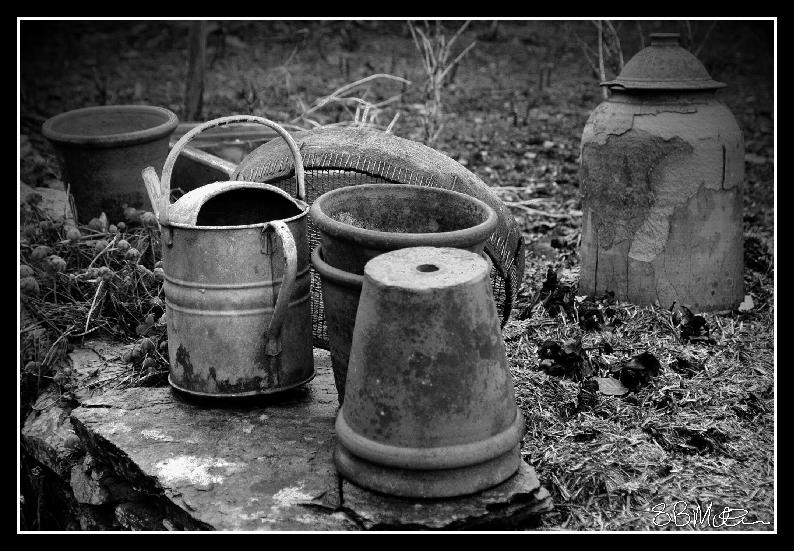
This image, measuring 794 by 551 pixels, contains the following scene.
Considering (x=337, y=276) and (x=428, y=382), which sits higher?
(x=337, y=276)

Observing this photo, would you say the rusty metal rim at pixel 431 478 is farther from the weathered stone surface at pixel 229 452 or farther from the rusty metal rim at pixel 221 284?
the rusty metal rim at pixel 221 284

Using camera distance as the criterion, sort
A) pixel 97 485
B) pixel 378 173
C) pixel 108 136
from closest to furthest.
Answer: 1. pixel 97 485
2. pixel 378 173
3. pixel 108 136

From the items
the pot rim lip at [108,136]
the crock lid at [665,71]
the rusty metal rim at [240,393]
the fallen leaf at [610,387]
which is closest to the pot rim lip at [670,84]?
the crock lid at [665,71]

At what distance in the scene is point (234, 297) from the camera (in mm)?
2967

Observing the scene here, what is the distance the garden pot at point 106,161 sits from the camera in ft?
16.4

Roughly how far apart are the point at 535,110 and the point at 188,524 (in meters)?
7.04

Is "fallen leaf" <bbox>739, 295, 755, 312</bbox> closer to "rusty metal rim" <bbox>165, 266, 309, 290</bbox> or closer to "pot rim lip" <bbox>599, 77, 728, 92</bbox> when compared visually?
"pot rim lip" <bbox>599, 77, 728, 92</bbox>

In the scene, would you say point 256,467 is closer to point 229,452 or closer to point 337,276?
point 229,452

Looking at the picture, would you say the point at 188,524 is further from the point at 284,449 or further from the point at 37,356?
the point at 37,356

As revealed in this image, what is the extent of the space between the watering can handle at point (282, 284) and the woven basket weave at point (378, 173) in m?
0.62

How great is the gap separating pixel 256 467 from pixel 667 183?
2483 millimetres
